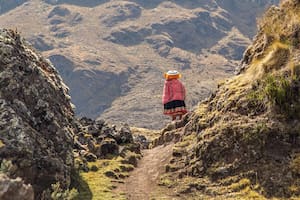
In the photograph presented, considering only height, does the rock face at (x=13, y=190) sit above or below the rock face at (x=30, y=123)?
below

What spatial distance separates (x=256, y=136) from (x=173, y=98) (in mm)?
32022

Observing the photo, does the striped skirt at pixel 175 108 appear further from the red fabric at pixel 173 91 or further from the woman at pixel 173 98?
the red fabric at pixel 173 91

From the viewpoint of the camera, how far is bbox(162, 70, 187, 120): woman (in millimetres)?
60500

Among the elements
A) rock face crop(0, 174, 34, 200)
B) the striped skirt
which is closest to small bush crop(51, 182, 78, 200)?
rock face crop(0, 174, 34, 200)

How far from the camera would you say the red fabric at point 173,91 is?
61028 mm

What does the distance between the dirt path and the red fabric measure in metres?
19.7

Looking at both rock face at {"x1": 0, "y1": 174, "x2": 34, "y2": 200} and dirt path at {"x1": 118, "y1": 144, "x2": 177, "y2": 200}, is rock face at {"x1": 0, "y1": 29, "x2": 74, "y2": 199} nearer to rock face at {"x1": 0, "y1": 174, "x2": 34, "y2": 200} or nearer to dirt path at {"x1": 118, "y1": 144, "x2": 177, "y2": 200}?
dirt path at {"x1": 118, "y1": 144, "x2": 177, "y2": 200}

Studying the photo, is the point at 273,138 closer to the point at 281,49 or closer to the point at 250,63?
the point at 281,49

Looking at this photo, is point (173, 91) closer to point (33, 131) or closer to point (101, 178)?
point (101, 178)

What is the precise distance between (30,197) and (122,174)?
18.6 m

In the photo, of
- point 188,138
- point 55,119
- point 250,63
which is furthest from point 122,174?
point 250,63

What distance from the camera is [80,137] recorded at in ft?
144

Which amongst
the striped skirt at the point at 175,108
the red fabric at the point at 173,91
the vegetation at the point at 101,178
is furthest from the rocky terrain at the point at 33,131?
the red fabric at the point at 173,91

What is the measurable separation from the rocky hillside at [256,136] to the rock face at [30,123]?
8.34 metres
